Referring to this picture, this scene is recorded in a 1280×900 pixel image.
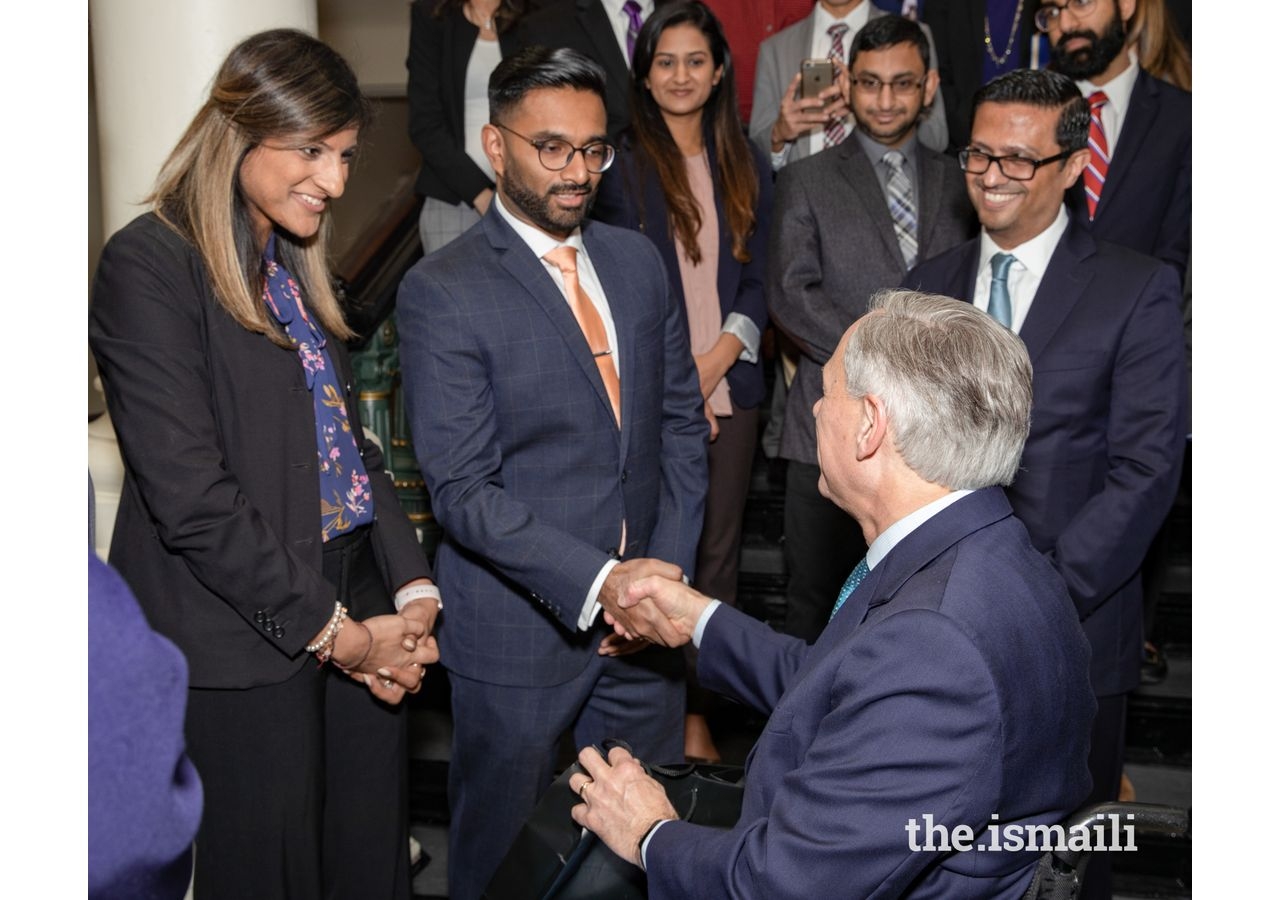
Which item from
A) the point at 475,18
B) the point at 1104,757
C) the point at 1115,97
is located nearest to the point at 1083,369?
the point at 1104,757

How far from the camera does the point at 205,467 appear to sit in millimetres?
2516

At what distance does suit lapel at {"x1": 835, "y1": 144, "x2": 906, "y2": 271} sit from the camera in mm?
3936

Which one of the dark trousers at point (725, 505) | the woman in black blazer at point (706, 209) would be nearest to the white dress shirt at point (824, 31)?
the woman in black blazer at point (706, 209)

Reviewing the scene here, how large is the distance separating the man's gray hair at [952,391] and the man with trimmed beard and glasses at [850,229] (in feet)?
5.98

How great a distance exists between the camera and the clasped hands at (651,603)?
2688mm

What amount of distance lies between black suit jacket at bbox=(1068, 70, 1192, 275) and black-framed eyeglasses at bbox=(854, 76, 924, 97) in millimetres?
582

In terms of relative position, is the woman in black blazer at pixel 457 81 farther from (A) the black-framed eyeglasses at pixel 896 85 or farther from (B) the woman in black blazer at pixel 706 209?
(A) the black-framed eyeglasses at pixel 896 85

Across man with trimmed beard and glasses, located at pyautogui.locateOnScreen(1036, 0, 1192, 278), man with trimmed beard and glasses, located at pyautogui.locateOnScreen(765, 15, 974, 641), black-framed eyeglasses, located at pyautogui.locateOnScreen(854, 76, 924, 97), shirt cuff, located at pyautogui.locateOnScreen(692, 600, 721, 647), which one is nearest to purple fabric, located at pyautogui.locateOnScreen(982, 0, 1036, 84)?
man with trimmed beard and glasses, located at pyautogui.locateOnScreen(1036, 0, 1192, 278)

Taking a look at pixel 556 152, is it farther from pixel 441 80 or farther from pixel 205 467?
pixel 441 80

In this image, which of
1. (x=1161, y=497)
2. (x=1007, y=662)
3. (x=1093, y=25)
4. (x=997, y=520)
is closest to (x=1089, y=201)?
(x=1093, y=25)

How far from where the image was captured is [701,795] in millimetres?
2410

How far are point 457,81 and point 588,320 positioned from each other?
1.79 meters

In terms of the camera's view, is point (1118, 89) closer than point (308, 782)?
No

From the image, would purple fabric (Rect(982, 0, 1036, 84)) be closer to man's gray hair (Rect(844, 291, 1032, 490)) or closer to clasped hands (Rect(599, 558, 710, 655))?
clasped hands (Rect(599, 558, 710, 655))
